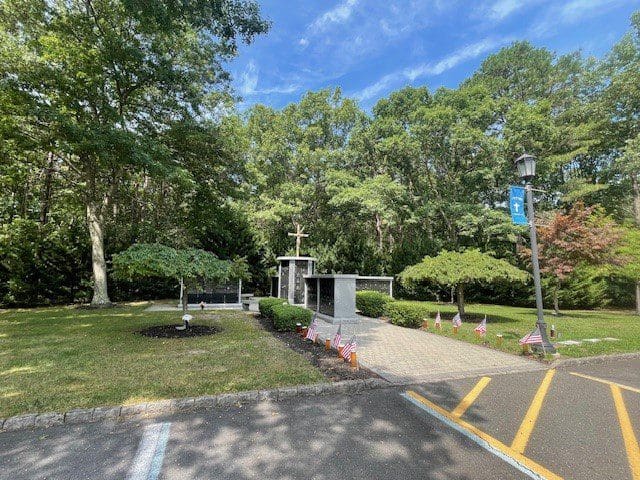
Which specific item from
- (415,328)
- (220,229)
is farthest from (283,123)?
(415,328)

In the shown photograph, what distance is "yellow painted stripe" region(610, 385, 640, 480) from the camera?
2791mm

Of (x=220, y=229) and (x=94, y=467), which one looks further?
(x=220, y=229)

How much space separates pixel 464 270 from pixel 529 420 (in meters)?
7.24

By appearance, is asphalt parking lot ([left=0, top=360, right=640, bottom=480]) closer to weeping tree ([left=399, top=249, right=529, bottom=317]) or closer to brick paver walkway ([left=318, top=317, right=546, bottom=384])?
brick paver walkway ([left=318, top=317, right=546, bottom=384])

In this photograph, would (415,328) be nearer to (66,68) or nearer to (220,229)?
(220,229)

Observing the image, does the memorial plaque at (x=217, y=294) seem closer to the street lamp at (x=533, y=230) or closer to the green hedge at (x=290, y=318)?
the green hedge at (x=290, y=318)

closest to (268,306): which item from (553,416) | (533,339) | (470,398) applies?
(533,339)

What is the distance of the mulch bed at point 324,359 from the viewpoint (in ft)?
16.4

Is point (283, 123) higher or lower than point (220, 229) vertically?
higher

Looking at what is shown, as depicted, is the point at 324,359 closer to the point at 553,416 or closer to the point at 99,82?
the point at 553,416

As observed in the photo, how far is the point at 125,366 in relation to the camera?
17.5 ft

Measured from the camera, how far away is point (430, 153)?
2053cm

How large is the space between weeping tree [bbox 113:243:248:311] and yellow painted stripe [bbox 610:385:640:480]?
24.6 feet

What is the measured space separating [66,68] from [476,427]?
14.7 m
